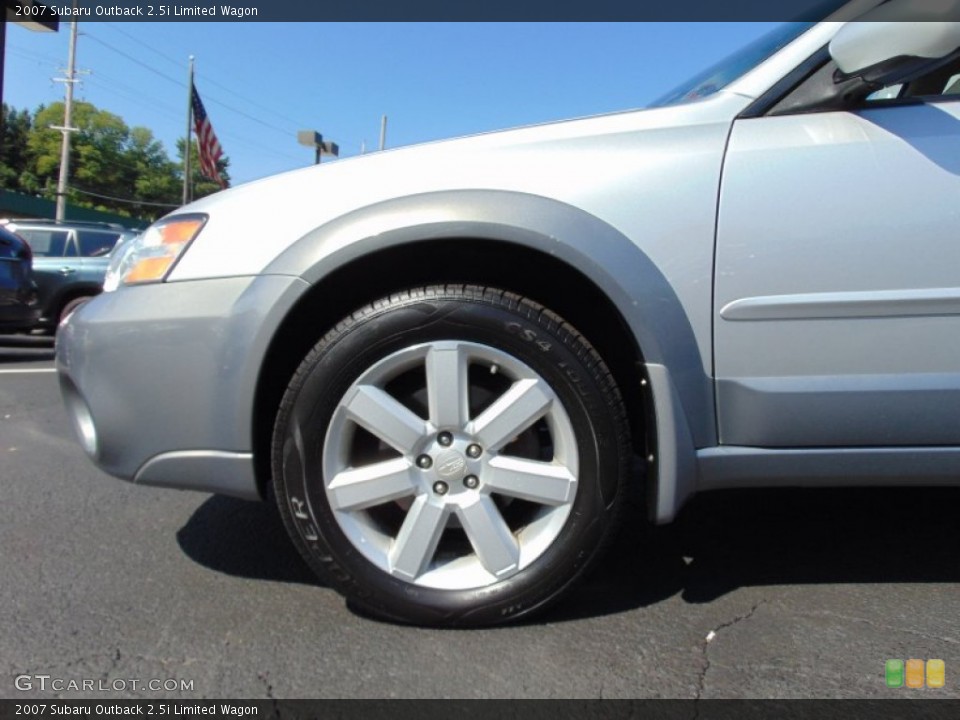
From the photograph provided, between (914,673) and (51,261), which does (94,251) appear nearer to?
(51,261)

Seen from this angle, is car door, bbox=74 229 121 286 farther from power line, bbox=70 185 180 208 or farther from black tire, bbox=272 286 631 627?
power line, bbox=70 185 180 208

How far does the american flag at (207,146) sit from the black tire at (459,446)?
12.7 meters

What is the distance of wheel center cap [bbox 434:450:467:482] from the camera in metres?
1.90

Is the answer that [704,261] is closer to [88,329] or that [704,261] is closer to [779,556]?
[779,556]

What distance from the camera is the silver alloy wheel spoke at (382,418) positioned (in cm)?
189

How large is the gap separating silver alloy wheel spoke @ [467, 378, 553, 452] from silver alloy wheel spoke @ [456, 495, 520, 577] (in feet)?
0.53

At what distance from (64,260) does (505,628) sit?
29.4ft

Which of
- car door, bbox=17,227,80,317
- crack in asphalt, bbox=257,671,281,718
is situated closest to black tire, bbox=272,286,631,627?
crack in asphalt, bbox=257,671,281,718

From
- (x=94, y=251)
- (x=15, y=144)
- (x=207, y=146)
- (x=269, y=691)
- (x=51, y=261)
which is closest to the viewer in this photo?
(x=269, y=691)

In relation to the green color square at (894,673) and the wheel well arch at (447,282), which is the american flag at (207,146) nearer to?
the wheel well arch at (447,282)

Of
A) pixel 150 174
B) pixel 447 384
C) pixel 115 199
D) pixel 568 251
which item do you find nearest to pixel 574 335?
pixel 568 251

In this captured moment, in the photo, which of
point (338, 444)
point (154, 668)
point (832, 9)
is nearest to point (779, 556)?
point (338, 444)

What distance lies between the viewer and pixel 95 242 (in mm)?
9438

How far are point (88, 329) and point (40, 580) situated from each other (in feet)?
2.61
